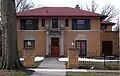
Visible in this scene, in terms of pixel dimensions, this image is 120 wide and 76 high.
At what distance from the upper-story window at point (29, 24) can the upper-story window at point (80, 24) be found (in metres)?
4.80

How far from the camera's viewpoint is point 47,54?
37.9 m

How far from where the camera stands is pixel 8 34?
1833cm

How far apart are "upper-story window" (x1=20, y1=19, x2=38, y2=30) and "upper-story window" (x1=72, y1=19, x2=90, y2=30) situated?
4799 millimetres

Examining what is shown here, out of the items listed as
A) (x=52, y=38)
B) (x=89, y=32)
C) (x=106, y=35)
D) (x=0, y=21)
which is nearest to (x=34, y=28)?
(x=52, y=38)

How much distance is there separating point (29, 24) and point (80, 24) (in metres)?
6.44

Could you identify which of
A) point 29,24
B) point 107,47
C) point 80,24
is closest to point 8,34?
point 29,24

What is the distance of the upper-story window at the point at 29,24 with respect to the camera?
38594mm

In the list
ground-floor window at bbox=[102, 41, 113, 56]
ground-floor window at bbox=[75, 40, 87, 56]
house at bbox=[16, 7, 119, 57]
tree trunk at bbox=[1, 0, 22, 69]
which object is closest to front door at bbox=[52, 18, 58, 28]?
house at bbox=[16, 7, 119, 57]

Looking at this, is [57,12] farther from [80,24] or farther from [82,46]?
[82,46]

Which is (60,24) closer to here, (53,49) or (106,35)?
(53,49)

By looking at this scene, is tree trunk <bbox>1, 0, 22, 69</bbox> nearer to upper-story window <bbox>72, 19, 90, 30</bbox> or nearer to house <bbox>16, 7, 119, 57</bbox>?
house <bbox>16, 7, 119, 57</bbox>

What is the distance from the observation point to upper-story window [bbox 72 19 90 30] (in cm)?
3844

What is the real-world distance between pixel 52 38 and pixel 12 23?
19664mm

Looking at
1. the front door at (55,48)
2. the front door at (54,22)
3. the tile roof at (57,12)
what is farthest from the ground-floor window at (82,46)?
the tile roof at (57,12)
